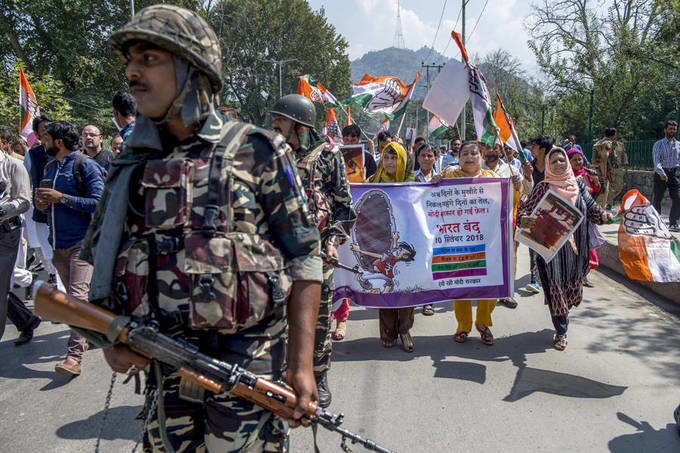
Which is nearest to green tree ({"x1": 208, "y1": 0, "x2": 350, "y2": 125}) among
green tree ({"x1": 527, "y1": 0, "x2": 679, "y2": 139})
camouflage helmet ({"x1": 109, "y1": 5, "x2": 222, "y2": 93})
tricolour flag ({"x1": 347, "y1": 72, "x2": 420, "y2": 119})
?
green tree ({"x1": 527, "y1": 0, "x2": 679, "y2": 139})

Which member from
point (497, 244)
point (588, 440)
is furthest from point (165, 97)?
point (497, 244)

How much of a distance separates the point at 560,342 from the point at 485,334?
655 mm

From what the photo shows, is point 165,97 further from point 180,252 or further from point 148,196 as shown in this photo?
point 180,252

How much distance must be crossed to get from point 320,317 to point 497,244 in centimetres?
217

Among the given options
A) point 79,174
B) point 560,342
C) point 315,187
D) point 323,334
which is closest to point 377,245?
point 315,187

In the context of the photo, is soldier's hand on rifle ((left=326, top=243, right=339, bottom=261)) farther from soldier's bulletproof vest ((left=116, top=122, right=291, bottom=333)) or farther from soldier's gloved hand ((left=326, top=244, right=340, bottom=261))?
soldier's bulletproof vest ((left=116, top=122, right=291, bottom=333))

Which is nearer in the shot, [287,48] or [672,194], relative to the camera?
[672,194]

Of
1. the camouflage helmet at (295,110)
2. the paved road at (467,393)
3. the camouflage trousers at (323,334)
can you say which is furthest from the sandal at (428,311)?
the camouflage helmet at (295,110)

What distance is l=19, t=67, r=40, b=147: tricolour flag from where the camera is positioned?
303 inches

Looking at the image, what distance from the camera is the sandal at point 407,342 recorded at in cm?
447

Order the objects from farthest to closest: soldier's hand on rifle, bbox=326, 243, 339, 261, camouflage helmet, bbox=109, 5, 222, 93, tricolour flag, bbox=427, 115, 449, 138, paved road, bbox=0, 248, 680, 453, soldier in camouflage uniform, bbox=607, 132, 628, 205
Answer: soldier in camouflage uniform, bbox=607, 132, 628, 205, tricolour flag, bbox=427, 115, 449, 138, soldier's hand on rifle, bbox=326, 243, 339, 261, paved road, bbox=0, 248, 680, 453, camouflage helmet, bbox=109, 5, 222, 93

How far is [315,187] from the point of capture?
3.41 m

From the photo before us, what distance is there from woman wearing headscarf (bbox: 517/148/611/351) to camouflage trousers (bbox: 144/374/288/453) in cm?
350

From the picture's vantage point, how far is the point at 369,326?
5.29 m
